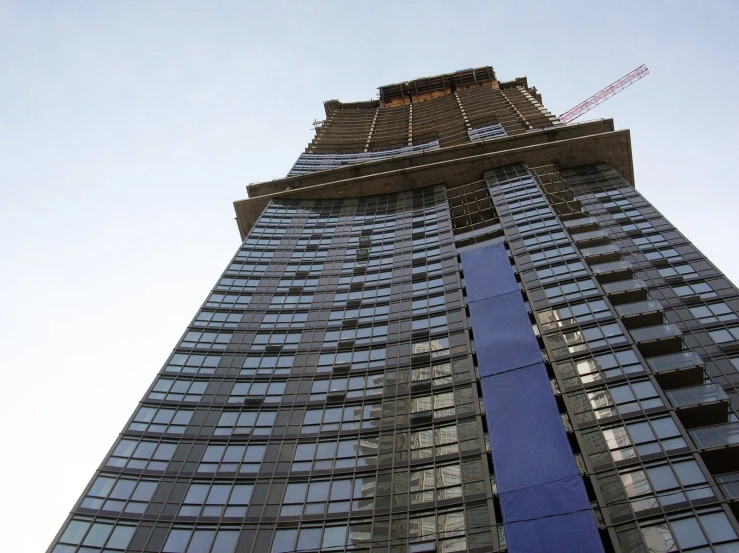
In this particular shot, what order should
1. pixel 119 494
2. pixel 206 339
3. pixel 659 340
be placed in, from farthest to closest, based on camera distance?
1. pixel 206 339
2. pixel 659 340
3. pixel 119 494

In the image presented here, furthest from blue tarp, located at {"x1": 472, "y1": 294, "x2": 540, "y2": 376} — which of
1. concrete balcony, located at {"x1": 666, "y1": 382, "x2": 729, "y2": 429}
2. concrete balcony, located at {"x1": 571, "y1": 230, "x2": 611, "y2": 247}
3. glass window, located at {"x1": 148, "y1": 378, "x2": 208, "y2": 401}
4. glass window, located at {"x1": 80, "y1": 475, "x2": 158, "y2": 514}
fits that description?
glass window, located at {"x1": 80, "y1": 475, "x2": 158, "y2": 514}

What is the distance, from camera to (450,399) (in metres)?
32.1

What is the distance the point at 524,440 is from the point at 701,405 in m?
7.49

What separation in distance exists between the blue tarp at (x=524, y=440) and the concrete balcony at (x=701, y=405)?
5.13 meters

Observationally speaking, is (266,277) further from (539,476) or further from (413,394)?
(539,476)

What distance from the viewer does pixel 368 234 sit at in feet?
175

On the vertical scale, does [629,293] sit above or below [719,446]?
above

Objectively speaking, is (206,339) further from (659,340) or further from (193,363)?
(659,340)

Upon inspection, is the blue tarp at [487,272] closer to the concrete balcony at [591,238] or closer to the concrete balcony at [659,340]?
the concrete balcony at [591,238]

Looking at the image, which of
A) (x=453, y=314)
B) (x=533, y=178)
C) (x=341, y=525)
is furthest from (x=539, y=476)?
(x=533, y=178)

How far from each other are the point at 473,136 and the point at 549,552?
5534 centimetres

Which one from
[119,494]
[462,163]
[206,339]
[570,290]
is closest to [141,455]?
[119,494]

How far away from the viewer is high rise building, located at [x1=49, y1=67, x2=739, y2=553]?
2517cm

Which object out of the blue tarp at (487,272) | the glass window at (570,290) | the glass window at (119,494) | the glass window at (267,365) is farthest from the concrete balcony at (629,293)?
the glass window at (119,494)
